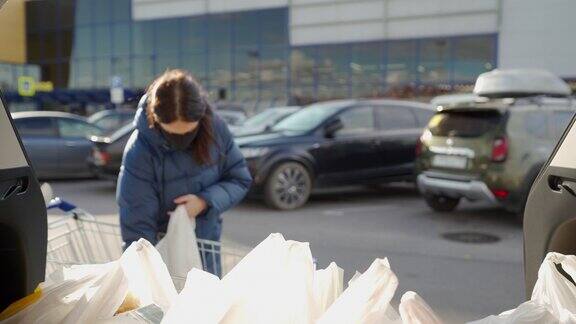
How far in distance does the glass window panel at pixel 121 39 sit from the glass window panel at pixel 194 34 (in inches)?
138

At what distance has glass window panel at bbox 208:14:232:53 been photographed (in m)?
30.8

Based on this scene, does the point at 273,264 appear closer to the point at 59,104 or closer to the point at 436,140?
the point at 436,140

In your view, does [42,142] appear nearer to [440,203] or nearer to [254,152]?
[254,152]

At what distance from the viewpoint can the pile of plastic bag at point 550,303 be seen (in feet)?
3.70

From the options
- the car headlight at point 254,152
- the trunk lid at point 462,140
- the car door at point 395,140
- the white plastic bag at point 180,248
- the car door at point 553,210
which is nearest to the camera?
the car door at point 553,210

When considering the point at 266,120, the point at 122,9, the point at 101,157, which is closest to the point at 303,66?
the point at 122,9

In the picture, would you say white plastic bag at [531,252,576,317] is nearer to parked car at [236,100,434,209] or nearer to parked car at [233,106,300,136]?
parked car at [236,100,434,209]

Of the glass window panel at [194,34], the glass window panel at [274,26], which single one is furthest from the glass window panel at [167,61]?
the glass window panel at [274,26]

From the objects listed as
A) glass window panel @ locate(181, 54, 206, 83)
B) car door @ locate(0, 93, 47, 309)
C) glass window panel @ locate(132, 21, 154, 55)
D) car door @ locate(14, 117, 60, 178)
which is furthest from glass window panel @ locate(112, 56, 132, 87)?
car door @ locate(0, 93, 47, 309)

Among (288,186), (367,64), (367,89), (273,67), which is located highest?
(367,64)

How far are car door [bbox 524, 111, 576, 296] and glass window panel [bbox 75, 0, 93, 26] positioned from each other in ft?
116

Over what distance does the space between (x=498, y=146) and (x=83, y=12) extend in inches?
1235

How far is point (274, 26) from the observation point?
97.2 ft

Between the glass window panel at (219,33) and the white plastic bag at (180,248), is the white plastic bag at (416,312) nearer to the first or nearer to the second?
the white plastic bag at (180,248)
